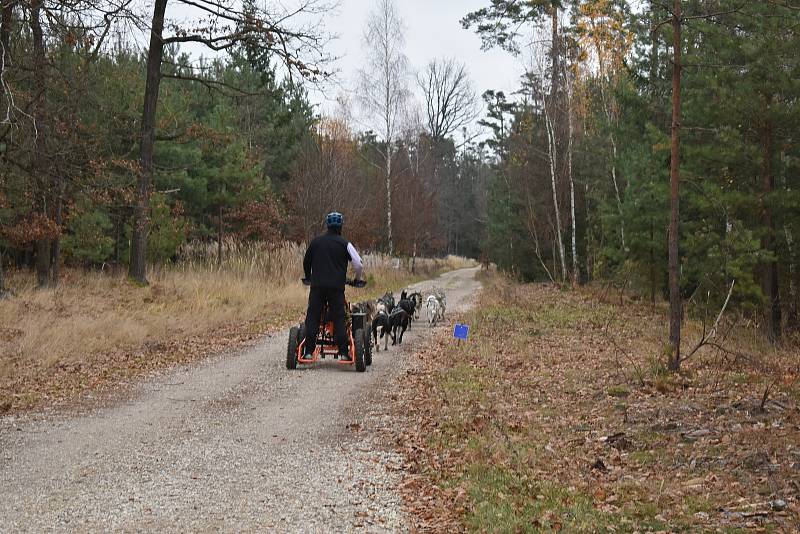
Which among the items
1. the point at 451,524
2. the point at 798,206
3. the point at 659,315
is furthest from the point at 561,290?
the point at 451,524

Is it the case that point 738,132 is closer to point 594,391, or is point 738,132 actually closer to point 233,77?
point 594,391

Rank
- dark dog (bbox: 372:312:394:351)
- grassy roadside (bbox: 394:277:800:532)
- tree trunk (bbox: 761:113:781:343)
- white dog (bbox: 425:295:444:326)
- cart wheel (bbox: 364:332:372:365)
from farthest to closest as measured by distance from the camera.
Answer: white dog (bbox: 425:295:444:326)
tree trunk (bbox: 761:113:781:343)
dark dog (bbox: 372:312:394:351)
cart wheel (bbox: 364:332:372:365)
grassy roadside (bbox: 394:277:800:532)

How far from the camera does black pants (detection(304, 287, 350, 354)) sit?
1155 cm

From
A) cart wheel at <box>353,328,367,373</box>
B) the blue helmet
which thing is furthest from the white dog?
the blue helmet

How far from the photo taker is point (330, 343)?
12.1m

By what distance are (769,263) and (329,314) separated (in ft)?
37.9

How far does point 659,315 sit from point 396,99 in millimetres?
21327

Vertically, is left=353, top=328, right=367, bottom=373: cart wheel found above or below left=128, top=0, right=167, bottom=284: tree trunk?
below

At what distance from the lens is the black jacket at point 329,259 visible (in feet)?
37.4

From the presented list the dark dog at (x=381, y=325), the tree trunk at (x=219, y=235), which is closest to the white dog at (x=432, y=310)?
the dark dog at (x=381, y=325)

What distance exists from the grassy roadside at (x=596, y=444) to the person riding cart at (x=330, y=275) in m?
1.48

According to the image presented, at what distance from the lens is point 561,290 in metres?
30.9

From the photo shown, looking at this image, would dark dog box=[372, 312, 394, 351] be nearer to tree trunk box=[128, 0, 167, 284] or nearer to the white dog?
the white dog

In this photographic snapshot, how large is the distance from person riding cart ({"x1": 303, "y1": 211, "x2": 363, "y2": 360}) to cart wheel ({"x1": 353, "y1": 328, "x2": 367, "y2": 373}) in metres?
0.17
